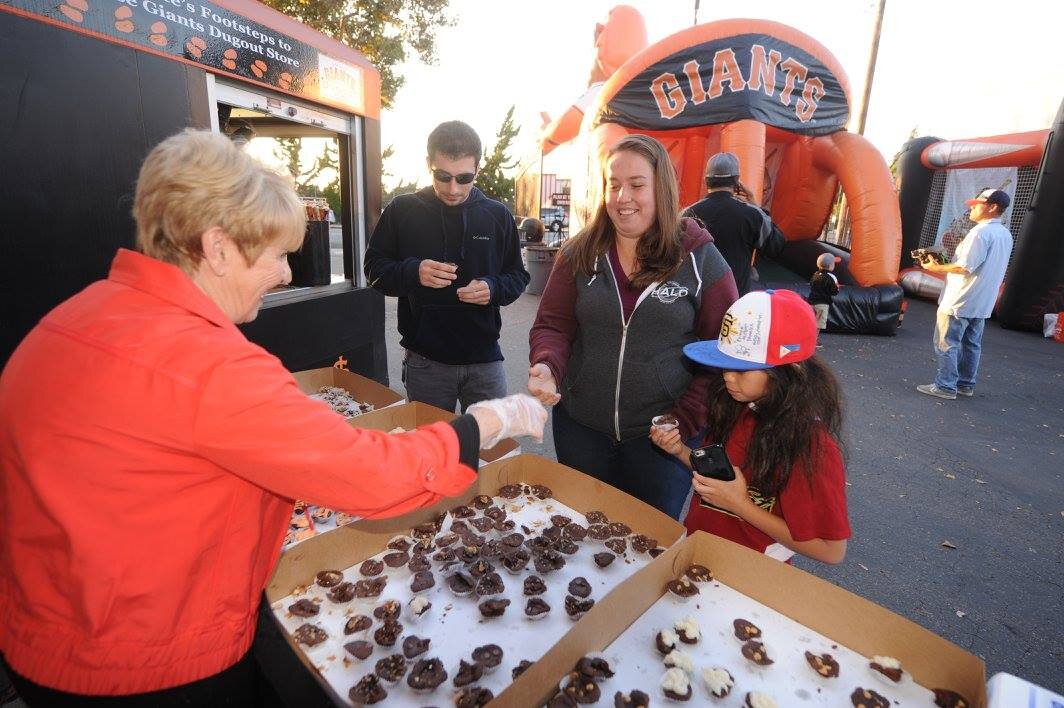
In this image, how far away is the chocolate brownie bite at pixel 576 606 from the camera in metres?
1.46

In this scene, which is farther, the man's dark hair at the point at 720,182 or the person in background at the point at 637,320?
the man's dark hair at the point at 720,182

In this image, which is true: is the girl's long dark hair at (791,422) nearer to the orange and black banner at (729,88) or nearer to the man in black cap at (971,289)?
the man in black cap at (971,289)

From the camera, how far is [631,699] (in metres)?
1.21

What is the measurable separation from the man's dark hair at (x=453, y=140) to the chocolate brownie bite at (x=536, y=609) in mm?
2123

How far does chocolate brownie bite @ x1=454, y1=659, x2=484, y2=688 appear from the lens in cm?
125

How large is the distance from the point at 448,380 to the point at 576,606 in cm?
169

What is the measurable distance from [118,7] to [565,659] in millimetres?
3119

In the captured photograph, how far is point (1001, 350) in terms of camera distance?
28.5 feet

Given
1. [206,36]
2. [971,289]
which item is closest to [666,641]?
[206,36]

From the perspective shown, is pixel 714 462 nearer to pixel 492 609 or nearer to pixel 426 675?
pixel 492 609

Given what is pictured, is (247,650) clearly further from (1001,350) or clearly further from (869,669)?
(1001,350)

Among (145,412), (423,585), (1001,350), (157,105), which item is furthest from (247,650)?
(1001,350)

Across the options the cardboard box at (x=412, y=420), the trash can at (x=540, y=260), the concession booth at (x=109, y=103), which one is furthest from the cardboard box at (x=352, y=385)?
the trash can at (x=540, y=260)

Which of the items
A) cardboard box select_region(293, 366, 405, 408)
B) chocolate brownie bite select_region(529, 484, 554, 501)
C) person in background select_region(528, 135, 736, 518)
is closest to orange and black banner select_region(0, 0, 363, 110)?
cardboard box select_region(293, 366, 405, 408)
